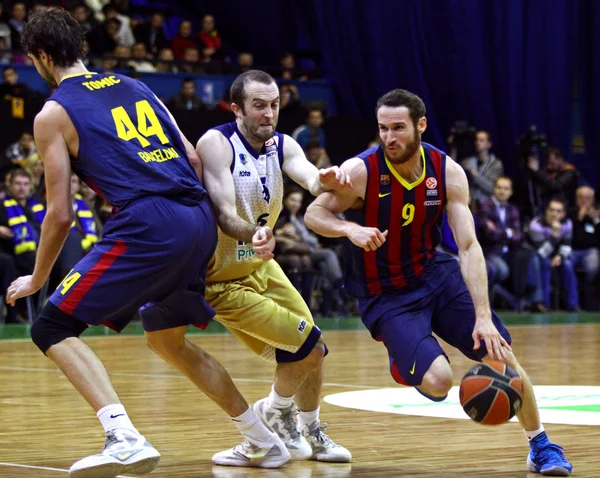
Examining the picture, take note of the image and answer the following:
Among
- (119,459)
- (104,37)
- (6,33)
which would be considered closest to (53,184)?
(119,459)

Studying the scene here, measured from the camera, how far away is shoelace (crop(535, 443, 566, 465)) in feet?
14.2

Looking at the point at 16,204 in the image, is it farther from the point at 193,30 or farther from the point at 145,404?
the point at 193,30

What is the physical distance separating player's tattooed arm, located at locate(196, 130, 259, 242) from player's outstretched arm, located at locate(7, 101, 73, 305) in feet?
2.07

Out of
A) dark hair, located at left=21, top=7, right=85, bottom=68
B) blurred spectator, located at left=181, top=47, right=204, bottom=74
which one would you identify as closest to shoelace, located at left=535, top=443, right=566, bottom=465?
dark hair, located at left=21, top=7, right=85, bottom=68

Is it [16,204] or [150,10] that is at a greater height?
[150,10]

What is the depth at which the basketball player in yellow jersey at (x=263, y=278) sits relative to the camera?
4.76 meters

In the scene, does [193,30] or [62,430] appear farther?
[193,30]

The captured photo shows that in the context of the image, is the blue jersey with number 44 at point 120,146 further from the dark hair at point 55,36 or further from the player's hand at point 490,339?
the player's hand at point 490,339

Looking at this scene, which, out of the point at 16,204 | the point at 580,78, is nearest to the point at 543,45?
the point at 580,78

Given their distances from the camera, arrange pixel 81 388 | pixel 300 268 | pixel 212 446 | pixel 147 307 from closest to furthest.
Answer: pixel 81 388, pixel 147 307, pixel 212 446, pixel 300 268

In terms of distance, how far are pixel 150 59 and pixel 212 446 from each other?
10.8 metres

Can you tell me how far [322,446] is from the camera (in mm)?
4809

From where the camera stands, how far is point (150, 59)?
1527 cm

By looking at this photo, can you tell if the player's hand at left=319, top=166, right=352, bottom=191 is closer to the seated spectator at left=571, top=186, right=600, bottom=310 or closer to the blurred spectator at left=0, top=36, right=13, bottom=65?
the seated spectator at left=571, top=186, right=600, bottom=310
